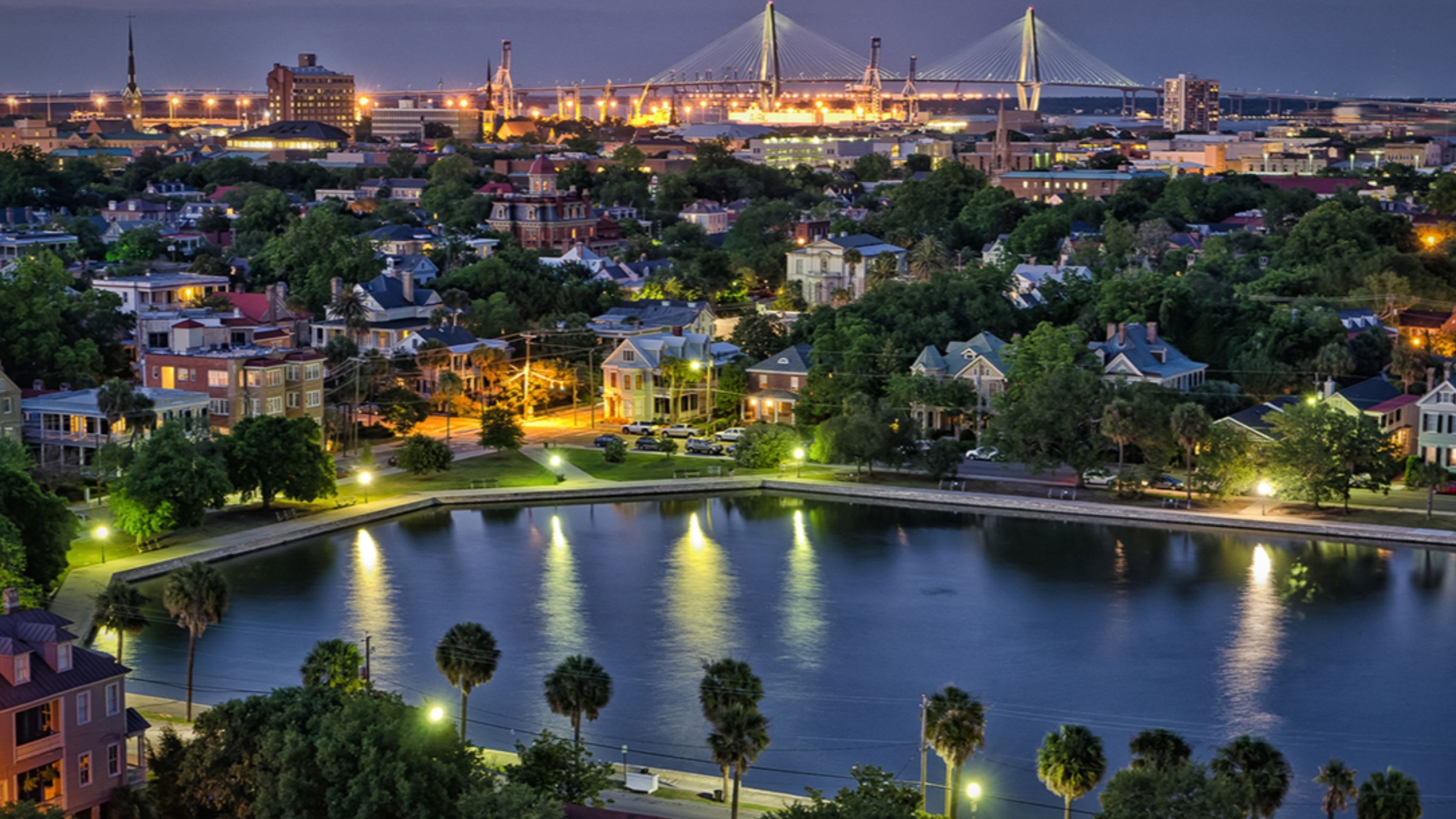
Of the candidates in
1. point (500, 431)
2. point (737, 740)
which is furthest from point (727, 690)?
point (500, 431)

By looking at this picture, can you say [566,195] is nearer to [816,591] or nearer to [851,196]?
[851,196]

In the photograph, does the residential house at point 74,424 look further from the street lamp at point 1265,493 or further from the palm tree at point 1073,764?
the palm tree at point 1073,764

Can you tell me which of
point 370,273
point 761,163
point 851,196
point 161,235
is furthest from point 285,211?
point 761,163

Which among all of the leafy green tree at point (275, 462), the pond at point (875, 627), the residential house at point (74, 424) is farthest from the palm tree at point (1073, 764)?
the residential house at point (74, 424)

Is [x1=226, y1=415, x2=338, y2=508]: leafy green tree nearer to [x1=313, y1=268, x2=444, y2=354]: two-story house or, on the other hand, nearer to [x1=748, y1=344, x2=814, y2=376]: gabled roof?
[x1=313, y1=268, x2=444, y2=354]: two-story house

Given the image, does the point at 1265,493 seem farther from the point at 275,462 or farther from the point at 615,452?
the point at 275,462
